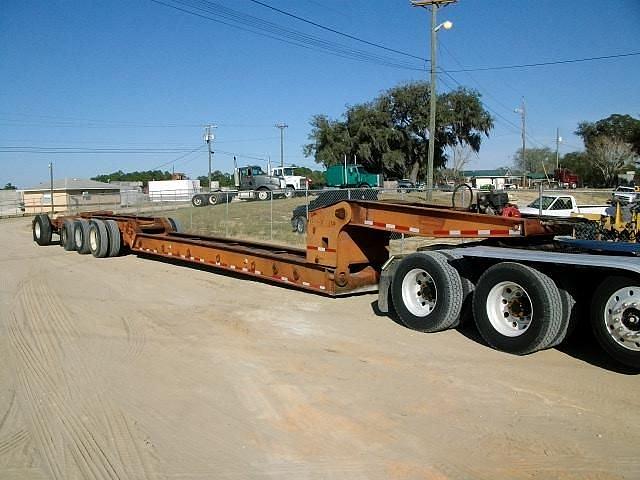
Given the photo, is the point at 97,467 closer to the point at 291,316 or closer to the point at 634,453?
the point at 634,453

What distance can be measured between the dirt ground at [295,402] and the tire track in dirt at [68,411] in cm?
2

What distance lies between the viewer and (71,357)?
6691mm

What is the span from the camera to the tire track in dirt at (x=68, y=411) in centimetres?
413

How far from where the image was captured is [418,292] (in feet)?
25.9

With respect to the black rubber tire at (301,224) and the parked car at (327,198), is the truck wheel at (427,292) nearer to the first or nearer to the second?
the parked car at (327,198)

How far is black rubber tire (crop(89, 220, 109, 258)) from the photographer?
15984 millimetres

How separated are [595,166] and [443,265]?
3294 inches

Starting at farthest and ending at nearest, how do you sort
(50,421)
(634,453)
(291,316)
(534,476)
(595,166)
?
(595,166) → (291,316) → (50,421) → (634,453) → (534,476)

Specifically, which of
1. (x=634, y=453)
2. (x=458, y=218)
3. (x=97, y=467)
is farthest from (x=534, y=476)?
(x=458, y=218)

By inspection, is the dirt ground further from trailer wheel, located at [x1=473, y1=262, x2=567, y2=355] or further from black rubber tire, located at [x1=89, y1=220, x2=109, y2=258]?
black rubber tire, located at [x1=89, y1=220, x2=109, y2=258]

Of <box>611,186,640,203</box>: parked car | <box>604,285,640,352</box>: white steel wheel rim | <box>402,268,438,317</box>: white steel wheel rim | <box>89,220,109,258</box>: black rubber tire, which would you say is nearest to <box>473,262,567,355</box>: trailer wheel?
<box>604,285,640,352</box>: white steel wheel rim

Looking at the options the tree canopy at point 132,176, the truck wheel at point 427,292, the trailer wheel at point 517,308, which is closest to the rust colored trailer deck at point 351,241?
the truck wheel at point 427,292

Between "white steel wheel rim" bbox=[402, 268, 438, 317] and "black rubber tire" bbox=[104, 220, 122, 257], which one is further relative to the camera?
"black rubber tire" bbox=[104, 220, 122, 257]

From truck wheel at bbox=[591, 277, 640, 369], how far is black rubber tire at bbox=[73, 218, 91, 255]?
14.4 m
